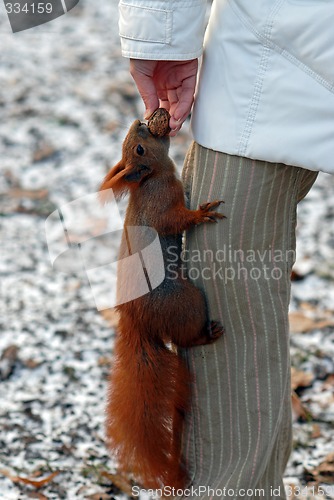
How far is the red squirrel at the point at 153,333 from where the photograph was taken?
168 cm

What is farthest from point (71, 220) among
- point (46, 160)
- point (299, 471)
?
point (299, 471)

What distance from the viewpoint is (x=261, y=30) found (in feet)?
4.66

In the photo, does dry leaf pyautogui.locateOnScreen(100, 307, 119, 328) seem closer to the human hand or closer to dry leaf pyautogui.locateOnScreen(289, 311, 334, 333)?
dry leaf pyautogui.locateOnScreen(289, 311, 334, 333)

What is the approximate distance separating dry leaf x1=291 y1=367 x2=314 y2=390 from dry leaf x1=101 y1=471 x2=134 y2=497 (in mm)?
770

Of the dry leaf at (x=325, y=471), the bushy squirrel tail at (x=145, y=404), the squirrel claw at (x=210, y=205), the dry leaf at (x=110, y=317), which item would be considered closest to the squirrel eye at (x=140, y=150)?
the squirrel claw at (x=210, y=205)

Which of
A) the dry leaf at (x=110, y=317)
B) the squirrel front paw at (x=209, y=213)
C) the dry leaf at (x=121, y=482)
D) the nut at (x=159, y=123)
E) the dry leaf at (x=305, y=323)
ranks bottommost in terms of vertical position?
the dry leaf at (x=305, y=323)

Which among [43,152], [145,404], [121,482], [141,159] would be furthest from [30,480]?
[43,152]

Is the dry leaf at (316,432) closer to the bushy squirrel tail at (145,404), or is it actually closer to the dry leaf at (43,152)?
the bushy squirrel tail at (145,404)

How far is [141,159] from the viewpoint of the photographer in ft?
5.78

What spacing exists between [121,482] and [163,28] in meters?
1.39

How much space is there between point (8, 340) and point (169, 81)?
1.51 metres

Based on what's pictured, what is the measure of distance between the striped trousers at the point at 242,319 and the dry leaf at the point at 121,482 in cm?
41

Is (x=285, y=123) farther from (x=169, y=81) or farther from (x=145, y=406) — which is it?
(x=145, y=406)

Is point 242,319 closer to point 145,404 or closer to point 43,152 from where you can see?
point 145,404
